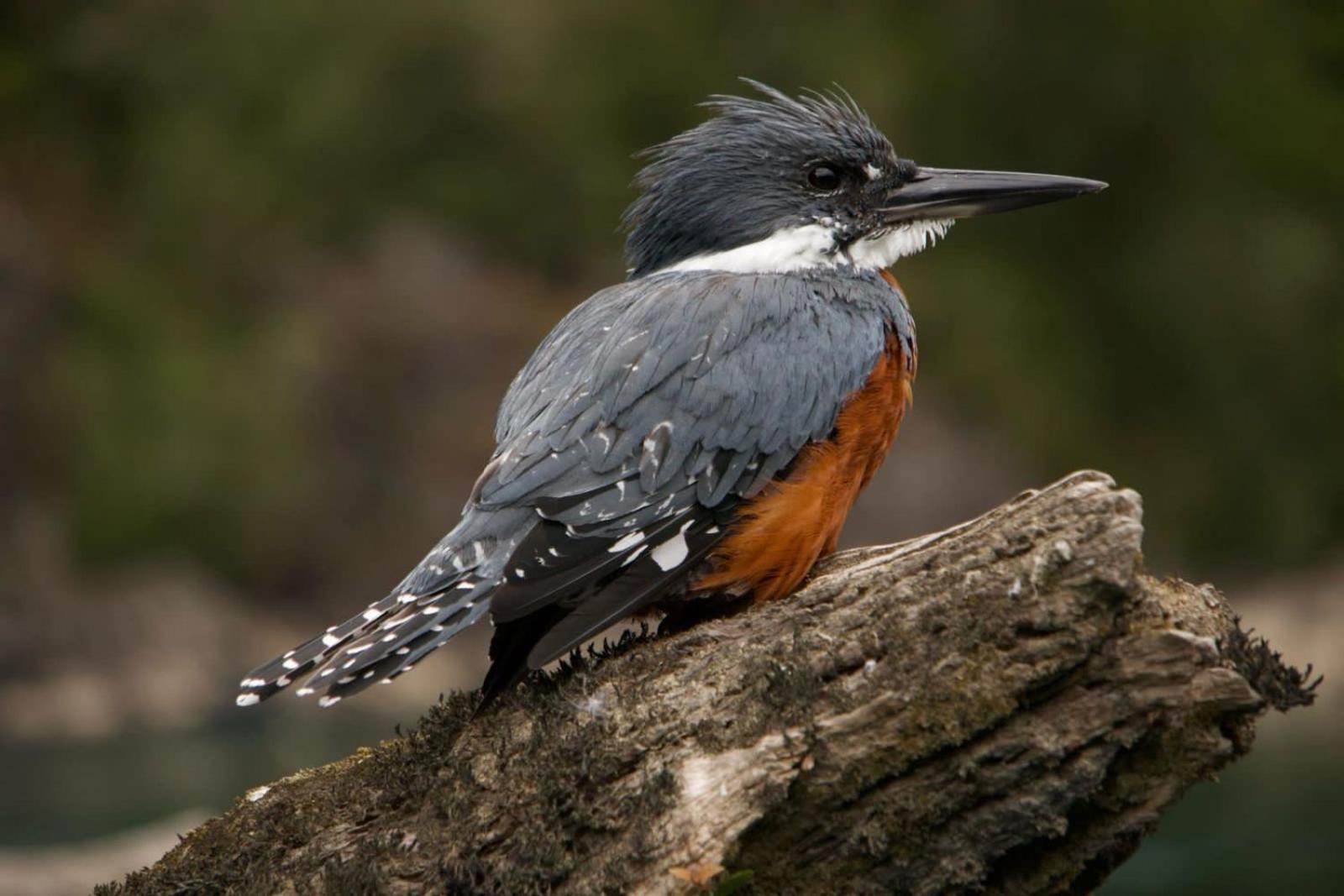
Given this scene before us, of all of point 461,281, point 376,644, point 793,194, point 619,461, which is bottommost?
point 376,644

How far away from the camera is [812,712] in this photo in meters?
2.85

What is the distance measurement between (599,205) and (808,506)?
26.4 feet

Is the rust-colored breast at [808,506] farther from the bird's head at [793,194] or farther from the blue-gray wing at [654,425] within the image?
the bird's head at [793,194]

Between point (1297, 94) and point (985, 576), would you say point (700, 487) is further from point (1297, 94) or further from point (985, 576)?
point (1297, 94)

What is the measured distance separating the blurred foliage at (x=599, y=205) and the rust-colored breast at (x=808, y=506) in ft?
24.0

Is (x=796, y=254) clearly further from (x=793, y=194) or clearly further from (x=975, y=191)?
(x=975, y=191)

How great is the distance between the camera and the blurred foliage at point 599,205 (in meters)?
10.9

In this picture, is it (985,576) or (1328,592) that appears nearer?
(985,576)

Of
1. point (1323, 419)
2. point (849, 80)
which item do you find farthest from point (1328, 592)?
point (849, 80)

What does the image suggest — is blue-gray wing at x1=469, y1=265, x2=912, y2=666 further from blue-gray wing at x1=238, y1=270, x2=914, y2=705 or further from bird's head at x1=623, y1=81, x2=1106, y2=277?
bird's head at x1=623, y1=81, x2=1106, y2=277

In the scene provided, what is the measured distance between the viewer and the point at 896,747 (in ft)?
9.14

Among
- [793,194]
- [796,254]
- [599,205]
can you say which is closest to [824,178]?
[793,194]

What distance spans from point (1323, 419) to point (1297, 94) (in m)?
2.47

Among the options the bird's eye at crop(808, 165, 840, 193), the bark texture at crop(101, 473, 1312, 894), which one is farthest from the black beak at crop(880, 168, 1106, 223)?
the bark texture at crop(101, 473, 1312, 894)
